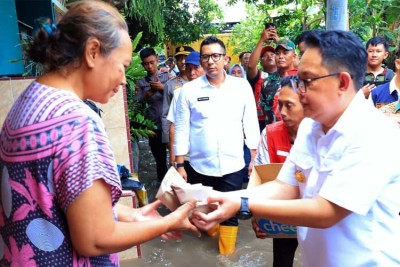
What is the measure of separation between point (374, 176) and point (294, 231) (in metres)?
1.13

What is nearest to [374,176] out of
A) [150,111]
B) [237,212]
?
[237,212]

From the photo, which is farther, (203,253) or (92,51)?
(203,253)

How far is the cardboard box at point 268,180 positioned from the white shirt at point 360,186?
646 millimetres

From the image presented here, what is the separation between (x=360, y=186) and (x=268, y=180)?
0.97 metres

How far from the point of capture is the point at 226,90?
3.65 meters

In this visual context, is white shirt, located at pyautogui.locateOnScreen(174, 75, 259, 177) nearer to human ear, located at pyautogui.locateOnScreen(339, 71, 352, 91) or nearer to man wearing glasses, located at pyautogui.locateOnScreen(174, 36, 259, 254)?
man wearing glasses, located at pyautogui.locateOnScreen(174, 36, 259, 254)

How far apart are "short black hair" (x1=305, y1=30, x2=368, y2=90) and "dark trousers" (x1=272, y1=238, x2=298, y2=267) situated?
4.88 feet

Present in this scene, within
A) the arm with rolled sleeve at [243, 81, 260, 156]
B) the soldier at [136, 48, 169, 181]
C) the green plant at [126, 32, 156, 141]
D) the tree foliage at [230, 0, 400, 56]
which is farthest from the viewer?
the tree foliage at [230, 0, 400, 56]

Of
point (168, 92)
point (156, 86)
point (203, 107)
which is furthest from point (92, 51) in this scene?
point (156, 86)

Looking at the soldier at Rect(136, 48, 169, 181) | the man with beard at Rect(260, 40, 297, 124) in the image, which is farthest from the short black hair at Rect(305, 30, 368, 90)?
the soldier at Rect(136, 48, 169, 181)

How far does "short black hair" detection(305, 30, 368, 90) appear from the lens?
149 centimetres

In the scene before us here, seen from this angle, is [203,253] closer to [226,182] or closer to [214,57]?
[226,182]

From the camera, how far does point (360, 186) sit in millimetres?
1381

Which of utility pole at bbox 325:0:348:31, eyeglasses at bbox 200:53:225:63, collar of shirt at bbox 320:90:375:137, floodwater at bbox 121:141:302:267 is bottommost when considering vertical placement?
floodwater at bbox 121:141:302:267
